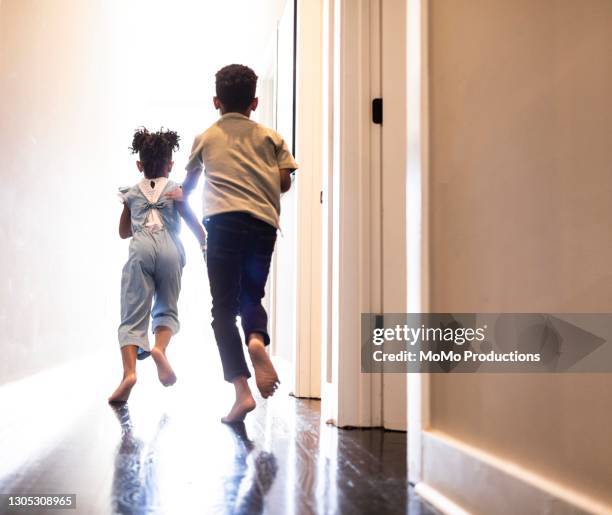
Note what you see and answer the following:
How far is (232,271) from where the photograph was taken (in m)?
1.99

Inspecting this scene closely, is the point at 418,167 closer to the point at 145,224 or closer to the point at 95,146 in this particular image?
the point at 145,224

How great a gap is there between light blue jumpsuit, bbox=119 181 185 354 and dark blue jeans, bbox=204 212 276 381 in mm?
516

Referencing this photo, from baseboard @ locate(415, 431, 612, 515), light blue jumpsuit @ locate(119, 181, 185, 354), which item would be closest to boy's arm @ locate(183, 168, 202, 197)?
light blue jumpsuit @ locate(119, 181, 185, 354)

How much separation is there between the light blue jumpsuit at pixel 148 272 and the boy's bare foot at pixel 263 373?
0.68 metres

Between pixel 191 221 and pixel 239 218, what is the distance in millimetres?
576

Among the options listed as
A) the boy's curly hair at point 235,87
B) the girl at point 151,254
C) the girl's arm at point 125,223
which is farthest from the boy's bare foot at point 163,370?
the boy's curly hair at point 235,87

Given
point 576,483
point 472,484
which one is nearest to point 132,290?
point 472,484

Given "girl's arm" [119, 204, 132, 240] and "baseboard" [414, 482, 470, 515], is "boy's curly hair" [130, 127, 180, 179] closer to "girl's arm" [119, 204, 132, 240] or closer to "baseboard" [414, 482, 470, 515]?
"girl's arm" [119, 204, 132, 240]

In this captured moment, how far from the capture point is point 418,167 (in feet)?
4.13

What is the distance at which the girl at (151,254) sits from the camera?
241 cm

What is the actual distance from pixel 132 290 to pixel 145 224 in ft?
0.84

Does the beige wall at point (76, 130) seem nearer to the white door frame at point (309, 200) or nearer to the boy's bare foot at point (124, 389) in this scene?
the boy's bare foot at point (124, 389)

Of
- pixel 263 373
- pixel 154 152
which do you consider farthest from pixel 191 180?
pixel 263 373

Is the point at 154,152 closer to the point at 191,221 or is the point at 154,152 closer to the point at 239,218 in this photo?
the point at 191,221
